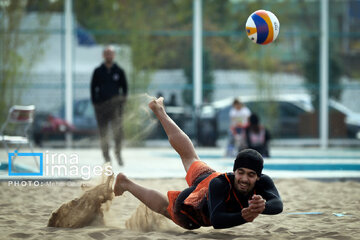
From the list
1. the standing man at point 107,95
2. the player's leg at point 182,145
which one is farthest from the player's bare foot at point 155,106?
the standing man at point 107,95

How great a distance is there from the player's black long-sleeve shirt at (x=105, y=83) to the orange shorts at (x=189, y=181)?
5.09 meters

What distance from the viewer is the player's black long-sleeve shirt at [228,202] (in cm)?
451

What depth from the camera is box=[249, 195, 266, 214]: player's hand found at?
434 centimetres

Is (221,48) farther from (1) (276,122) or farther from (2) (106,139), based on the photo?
(2) (106,139)

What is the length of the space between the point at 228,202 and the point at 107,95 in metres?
5.89

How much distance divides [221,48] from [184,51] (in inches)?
46.0

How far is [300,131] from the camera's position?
18781mm

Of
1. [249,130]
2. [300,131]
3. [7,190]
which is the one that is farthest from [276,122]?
[7,190]

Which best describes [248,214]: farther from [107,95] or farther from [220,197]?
[107,95]

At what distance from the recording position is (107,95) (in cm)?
1020

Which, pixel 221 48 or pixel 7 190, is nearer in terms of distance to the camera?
pixel 7 190

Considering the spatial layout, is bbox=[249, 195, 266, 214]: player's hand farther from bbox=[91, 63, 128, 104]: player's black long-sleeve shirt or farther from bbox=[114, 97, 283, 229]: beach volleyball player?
bbox=[91, 63, 128, 104]: player's black long-sleeve shirt

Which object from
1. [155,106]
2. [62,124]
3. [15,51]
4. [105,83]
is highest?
[15,51]

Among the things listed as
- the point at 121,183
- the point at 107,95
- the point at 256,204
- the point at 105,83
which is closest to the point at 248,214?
the point at 256,204
